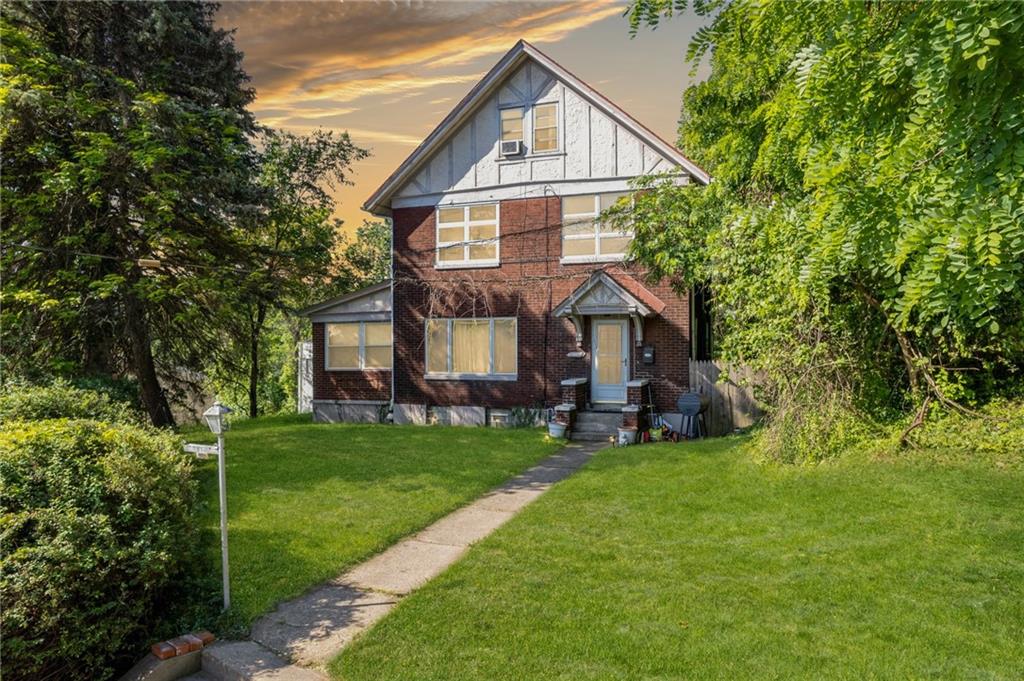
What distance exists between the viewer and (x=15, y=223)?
1259 centimetres

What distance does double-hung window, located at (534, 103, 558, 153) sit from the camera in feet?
52.5

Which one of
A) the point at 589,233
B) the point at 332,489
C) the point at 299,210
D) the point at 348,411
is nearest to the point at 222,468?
the point at 332,489

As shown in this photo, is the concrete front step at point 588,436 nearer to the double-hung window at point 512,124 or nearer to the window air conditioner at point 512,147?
the window air conditioner at point 512,147

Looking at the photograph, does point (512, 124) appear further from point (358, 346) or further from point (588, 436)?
point (588, 436)

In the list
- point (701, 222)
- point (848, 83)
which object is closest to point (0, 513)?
point (848, 83)

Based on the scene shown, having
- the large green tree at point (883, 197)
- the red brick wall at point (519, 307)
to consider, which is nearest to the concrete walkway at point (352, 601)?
the large green tree at point (883, 197)

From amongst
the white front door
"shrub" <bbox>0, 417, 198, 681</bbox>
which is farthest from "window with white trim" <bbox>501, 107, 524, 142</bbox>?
"shrub" <bbox>0, 417, 198, 681</bbox>

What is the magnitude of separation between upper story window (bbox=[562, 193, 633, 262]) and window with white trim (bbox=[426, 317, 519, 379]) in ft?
8.38

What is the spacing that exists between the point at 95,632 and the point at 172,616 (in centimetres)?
88

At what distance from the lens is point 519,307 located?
16.3 metres

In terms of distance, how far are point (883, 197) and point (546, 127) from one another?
12432mm

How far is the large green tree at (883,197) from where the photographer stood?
393 centimetres

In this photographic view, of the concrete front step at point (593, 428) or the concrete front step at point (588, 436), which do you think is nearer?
the concrete front step at point (588, 436)

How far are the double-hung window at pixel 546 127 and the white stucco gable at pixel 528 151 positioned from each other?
12cm
